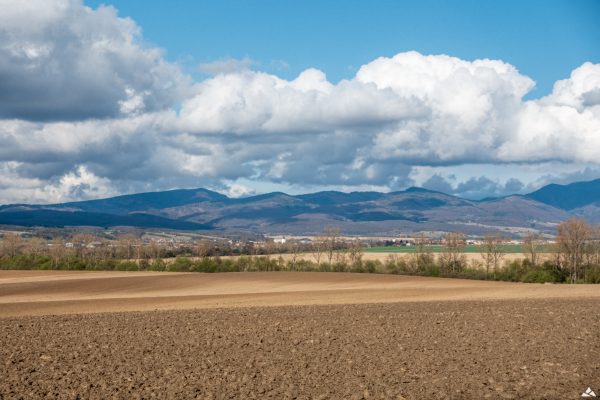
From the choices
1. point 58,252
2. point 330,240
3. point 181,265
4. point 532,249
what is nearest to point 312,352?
point 532,249

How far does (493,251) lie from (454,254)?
8.24 m

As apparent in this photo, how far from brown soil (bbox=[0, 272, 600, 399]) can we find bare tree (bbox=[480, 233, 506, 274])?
6025 centimetres

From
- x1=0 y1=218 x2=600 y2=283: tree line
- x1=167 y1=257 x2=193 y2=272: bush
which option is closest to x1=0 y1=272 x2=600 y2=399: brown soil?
x1=0 y1=218 x2=600 y2=283: tree line

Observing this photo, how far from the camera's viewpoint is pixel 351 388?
23.1 m

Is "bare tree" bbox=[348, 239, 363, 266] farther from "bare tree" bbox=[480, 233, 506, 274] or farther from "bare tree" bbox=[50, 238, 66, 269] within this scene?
"bare tree" bbox=[50, 238, 66, 269]

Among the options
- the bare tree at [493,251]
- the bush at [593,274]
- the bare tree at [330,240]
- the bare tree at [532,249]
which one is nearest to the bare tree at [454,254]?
the bare tree at [493,251]

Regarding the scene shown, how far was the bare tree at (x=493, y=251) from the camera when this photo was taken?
4486 inches

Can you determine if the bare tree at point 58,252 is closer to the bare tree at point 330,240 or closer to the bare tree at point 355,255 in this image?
the bare tree at point 330,240

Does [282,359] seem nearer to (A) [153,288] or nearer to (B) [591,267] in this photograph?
(A) [153,288]

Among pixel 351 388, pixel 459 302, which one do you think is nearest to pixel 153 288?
pixel 459 302

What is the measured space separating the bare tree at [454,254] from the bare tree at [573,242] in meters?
16.7

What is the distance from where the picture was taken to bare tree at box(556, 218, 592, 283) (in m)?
105

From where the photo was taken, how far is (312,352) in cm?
3000

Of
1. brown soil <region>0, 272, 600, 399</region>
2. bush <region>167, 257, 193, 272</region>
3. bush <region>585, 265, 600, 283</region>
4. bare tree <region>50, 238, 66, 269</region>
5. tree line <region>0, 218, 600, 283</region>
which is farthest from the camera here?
bare tree <region>50, 238, 66, 269</region>
